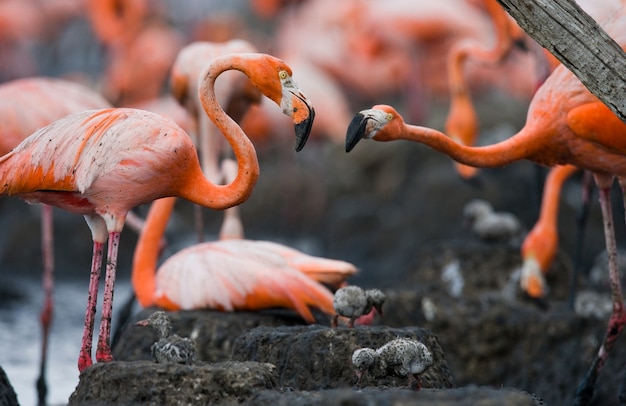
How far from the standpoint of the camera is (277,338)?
17.2 ft

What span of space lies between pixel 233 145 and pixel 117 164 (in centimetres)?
54

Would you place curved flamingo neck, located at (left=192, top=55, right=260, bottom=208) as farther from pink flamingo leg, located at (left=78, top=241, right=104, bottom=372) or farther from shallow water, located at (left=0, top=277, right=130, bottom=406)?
shallow water, located at (left=0, top=277, right=130, bottom=406)

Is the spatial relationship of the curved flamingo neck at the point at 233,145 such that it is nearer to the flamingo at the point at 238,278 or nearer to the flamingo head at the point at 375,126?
the flamingo head at the point at 375,126

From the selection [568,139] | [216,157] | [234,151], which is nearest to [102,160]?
[234,151]

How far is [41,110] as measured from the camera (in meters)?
7.54

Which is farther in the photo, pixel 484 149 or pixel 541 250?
pixel 541 250

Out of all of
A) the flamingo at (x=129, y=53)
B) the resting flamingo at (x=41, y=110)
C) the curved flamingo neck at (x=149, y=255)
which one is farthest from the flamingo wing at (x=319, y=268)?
the flamingo at (x=129, y=53)

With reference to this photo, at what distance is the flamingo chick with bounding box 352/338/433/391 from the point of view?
14.9 ft

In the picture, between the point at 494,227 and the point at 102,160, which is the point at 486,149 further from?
the point at 494,227

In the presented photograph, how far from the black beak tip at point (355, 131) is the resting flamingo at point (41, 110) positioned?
108 inches

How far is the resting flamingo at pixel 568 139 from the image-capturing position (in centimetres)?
584

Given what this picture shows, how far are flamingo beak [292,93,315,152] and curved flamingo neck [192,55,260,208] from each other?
255 mm

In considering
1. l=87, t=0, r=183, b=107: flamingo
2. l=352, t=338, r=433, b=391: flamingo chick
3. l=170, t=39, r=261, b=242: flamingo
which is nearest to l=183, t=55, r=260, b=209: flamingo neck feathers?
l=352, t=338, r=433, b=391: flamingo chick

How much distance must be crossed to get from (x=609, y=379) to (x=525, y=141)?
1504 mm
